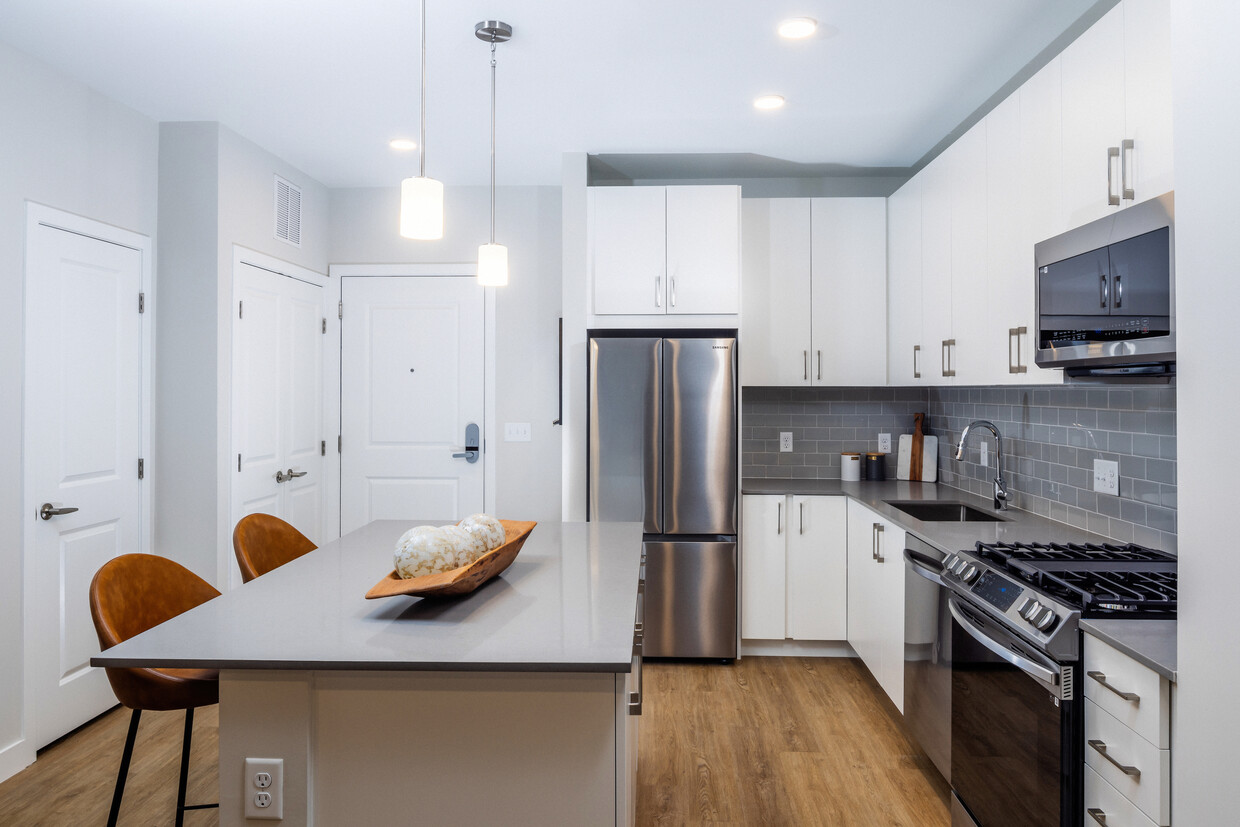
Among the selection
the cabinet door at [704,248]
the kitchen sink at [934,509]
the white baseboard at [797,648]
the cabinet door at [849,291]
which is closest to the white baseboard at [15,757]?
the white baseboard at [797,648]

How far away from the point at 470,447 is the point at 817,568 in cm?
206

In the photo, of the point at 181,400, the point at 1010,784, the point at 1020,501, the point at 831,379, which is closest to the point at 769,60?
the point at 831,379

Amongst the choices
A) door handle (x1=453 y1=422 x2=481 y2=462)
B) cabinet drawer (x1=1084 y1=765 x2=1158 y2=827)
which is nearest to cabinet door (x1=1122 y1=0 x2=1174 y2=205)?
cabinet drawer (x1=1084 y1=765 x2=1158 y2=827)

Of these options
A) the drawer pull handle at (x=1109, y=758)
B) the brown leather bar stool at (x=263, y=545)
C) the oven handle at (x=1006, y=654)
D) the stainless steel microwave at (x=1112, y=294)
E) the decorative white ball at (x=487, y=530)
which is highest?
the stainless steel microwave at (x=1112, y=294)

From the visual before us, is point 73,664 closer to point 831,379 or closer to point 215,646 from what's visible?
point 215,646

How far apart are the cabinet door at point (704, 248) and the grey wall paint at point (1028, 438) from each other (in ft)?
2.36

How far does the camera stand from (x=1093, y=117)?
1.98m

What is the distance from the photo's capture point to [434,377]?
4.36m

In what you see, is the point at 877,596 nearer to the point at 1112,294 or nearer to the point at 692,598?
the point at 692,598

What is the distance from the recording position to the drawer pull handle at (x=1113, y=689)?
1.40 meters

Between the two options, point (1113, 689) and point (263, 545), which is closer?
point (1113, 689)

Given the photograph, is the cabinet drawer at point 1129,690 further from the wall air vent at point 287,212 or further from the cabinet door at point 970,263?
the wall air vent at point 287,212

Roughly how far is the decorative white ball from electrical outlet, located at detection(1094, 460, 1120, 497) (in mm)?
1954

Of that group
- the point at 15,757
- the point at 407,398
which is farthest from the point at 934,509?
the point at 15,757
